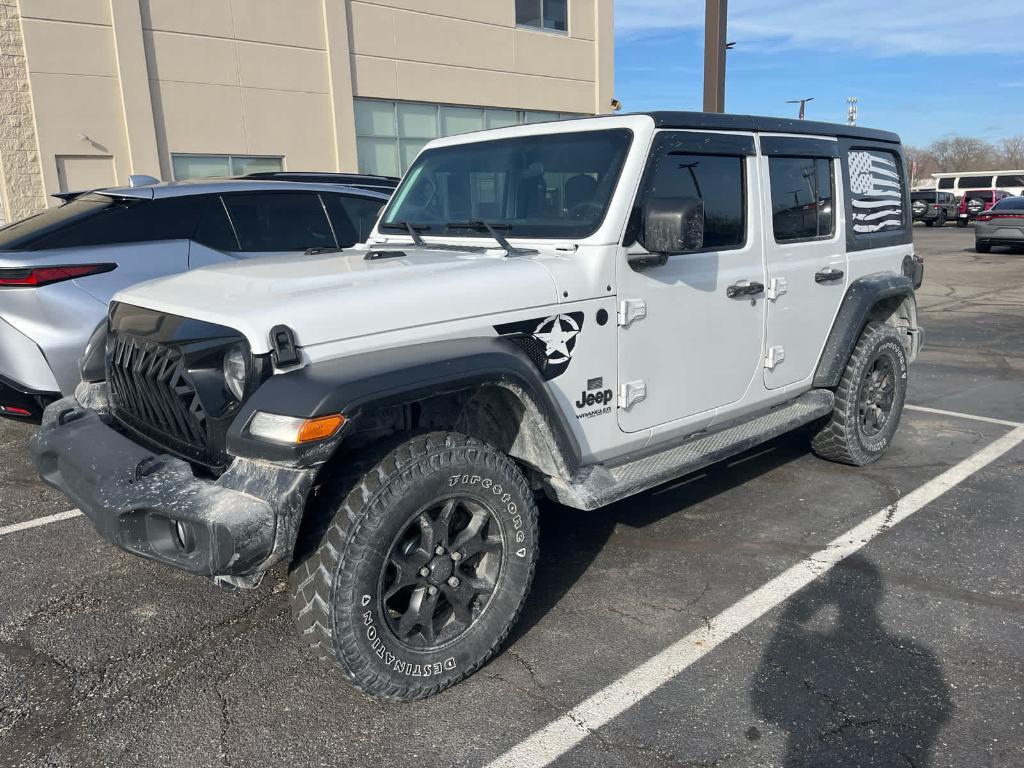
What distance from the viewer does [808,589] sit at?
11.7ft

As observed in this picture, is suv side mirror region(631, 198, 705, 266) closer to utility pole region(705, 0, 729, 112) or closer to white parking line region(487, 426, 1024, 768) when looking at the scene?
white parking line region(487, 426, 1024, 768)

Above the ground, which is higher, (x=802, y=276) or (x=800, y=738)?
(x=802, y=276)

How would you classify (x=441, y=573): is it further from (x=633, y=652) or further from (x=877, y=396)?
(x=877, y=396)

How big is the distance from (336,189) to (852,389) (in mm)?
3954

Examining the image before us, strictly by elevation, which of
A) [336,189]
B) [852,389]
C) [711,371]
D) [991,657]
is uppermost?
[336,189]

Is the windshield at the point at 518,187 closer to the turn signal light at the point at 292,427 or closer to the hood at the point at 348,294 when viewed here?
the hood at the point at 348,294

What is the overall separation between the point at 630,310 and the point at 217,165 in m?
15.0

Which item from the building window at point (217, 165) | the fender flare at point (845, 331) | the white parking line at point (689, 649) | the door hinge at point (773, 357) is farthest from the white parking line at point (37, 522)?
the building window at point (217, 165)

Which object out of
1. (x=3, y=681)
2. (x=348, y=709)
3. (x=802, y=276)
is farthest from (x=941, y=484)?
(x=3, y=681)

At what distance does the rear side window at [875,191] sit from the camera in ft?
15.8

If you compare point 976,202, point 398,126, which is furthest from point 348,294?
point 976,202

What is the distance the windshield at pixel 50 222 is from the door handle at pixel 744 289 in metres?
3.86

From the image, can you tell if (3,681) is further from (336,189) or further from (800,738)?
(336,189)

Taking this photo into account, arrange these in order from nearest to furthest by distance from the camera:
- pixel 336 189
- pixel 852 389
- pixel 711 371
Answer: pixel 711 371 → pixel 852 389 → pixel 336 189
